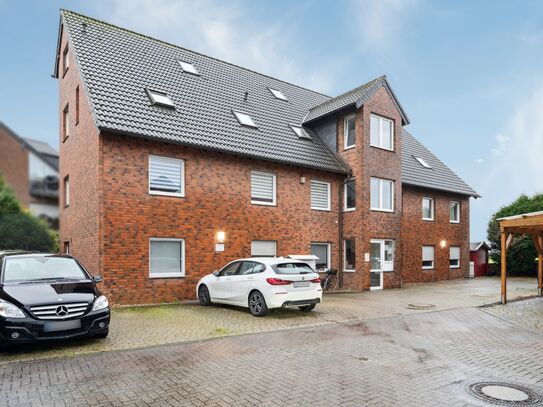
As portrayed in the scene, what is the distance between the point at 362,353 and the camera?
7.38 meters

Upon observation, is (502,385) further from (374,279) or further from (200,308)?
(374,279)

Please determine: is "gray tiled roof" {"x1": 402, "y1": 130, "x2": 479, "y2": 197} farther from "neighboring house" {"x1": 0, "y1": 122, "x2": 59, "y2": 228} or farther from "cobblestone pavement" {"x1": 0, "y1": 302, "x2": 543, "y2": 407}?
"neighboring house" {"x1": 0, "y1": 122, "x2": 59, "y2": 228}

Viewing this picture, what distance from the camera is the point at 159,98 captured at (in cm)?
1492

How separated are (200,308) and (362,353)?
5944 mm

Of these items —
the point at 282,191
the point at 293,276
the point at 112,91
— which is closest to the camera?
the point at 293,276

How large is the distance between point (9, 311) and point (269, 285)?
5.49m

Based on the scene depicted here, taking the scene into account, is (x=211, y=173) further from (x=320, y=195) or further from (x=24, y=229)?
(x=24, y=229)

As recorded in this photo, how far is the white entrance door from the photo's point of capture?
1780cm

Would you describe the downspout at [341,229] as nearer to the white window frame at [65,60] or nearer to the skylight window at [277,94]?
the skylight window at [277,94]

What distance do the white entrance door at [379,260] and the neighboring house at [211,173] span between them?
2.6 inches

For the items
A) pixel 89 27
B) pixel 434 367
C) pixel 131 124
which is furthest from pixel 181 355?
pixel 89 27

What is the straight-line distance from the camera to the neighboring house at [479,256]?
26.9 meters

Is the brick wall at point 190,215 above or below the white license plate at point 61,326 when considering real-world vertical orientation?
above

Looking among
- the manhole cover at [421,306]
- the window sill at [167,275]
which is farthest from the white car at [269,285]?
the manhole cover at [421,306]
